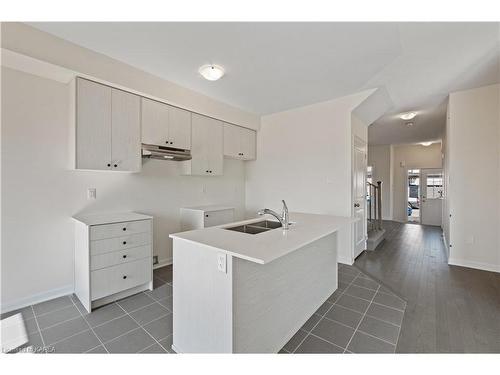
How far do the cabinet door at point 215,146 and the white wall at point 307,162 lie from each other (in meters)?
0.98

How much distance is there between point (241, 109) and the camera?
4.04m

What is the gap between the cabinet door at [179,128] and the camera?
119 inches

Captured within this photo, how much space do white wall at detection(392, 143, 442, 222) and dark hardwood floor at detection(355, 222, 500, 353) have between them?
12.0ft

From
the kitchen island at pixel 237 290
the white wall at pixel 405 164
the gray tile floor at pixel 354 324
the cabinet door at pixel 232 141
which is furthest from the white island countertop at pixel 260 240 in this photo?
the white wall at pixel 405 164

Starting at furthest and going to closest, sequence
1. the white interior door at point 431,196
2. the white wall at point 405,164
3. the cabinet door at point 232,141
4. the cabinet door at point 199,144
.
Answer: the white wall at point 405,164
the white interior door at point 431,196
the cabinet door at point 232,141
the cabinet door at point 199,144

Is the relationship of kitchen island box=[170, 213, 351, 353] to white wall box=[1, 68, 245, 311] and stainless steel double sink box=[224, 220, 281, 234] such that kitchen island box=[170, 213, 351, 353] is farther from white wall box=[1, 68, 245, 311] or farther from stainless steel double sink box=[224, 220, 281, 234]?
white wall box=[1, 68, 245, 311]

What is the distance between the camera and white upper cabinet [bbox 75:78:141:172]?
89.1 inches

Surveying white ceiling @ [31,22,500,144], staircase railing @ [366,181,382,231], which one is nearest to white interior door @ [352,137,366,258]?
staircase railing @ [366,181,382,231]

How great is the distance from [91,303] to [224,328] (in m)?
1.62

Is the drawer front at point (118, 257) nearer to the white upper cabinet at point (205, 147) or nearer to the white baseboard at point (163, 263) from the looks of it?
the white baseboard at point (163, 263)

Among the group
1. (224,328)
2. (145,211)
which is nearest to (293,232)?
(224,328)

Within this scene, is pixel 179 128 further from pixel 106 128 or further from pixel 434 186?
pixel 434 186
